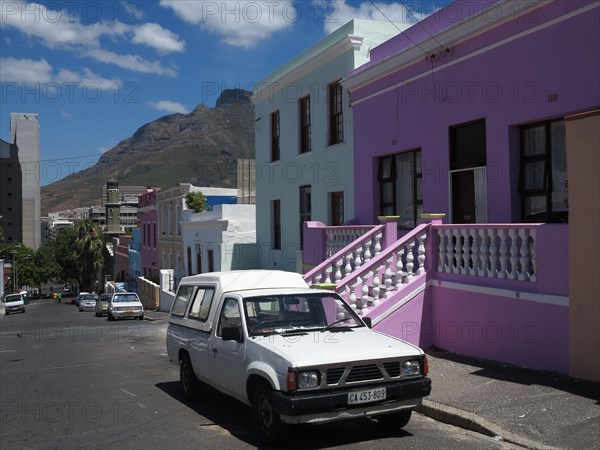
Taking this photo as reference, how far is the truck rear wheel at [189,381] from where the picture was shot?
823cm

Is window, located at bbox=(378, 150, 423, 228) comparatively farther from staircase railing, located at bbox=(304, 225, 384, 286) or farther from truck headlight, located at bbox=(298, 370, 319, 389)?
truck headlight, located at bbox=(298, 370, 319, 389)

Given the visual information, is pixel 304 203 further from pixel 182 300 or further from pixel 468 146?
pixel 182 300

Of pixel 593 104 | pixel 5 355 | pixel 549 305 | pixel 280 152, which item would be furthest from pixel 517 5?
pixel 5 355

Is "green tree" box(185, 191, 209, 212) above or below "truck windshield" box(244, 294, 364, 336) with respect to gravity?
above

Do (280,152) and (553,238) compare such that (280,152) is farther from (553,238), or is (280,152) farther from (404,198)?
(553,238)

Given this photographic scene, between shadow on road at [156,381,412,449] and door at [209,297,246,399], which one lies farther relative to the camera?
door at [209,297,246,399]

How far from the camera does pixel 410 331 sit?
410 inches

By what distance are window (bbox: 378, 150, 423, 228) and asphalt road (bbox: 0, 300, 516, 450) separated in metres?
6.62

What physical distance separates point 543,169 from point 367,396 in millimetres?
6652

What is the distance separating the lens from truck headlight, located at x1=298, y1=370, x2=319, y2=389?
5809 mm

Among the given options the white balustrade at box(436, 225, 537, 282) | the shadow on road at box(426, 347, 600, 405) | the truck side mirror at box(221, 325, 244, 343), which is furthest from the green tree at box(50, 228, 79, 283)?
the truck side mirror at box(221, 325, 244, 343)

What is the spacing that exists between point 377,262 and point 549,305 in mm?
3264

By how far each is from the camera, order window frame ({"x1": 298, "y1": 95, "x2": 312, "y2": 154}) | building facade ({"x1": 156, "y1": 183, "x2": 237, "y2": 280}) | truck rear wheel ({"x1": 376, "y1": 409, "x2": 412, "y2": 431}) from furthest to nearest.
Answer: building facade ({"x1": 156, "y1": 183, "x2": 237, "y2": 280}) → window frame ({"x1": 298, "y1": 95, "x2": 312, "y2": 154}) → truck rear wheel ({"x1": 376, "y1": 409, "x2": 412, "y2": 431})

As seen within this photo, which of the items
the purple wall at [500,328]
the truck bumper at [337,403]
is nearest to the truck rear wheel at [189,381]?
the truck bumper at [337,403]
